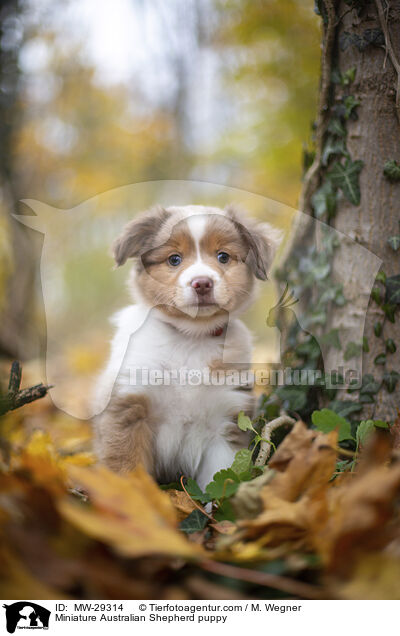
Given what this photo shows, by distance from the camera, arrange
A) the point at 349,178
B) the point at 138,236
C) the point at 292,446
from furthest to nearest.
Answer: the point at 349,178 → the point at 138,236 → the point at 292,446

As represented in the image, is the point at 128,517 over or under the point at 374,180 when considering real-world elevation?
under

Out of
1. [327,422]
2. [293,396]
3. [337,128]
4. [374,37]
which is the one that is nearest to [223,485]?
[327,422]

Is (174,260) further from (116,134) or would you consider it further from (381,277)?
(116,134)

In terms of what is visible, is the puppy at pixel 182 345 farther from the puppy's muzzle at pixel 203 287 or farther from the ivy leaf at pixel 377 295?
the ivy leaf at pixel 377 295

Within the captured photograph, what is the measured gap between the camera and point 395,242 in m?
1.96

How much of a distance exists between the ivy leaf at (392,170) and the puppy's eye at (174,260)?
860mm

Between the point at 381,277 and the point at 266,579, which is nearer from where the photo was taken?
the point at 266,579

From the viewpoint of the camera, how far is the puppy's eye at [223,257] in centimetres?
190

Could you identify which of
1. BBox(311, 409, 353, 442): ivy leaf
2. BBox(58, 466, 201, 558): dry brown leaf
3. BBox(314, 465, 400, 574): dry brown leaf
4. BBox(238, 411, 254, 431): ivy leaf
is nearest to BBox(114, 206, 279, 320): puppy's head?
BBox(238, 411, 254, 431): ivy leaf

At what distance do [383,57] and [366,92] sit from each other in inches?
5.2

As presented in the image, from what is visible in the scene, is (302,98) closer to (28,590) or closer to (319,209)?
(319,209)

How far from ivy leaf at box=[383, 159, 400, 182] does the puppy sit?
0.49m

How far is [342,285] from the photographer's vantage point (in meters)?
2.08
